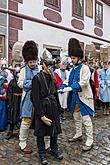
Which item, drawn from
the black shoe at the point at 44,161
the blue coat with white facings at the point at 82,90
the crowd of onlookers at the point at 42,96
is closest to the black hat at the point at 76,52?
the crowd of onlookers at the point at 42,96

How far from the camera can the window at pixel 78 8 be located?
13922mm

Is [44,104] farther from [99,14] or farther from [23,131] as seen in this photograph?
[99,14]

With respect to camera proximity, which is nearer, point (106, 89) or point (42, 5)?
point (106, 89)

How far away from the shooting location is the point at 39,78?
4086mm

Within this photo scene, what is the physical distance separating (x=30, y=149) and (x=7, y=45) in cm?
545

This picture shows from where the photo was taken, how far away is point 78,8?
14.4 m

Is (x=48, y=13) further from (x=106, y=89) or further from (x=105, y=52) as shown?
(x=106, y=89)

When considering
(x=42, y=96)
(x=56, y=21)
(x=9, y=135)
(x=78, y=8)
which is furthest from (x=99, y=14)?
(x=42, y=96)

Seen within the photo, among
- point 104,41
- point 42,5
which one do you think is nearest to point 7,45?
point 42,5

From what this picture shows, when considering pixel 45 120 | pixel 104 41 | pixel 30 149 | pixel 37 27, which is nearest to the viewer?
pixel 45 120

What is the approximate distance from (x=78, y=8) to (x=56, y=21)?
2549mm

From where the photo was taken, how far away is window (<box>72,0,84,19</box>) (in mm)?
13922

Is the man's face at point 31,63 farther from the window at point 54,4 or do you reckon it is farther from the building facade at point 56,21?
the window at point 54,4

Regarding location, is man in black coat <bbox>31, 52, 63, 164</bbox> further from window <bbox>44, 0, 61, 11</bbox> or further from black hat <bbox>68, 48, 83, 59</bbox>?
window <bbox>44, 0, 61, 11</bbox>
